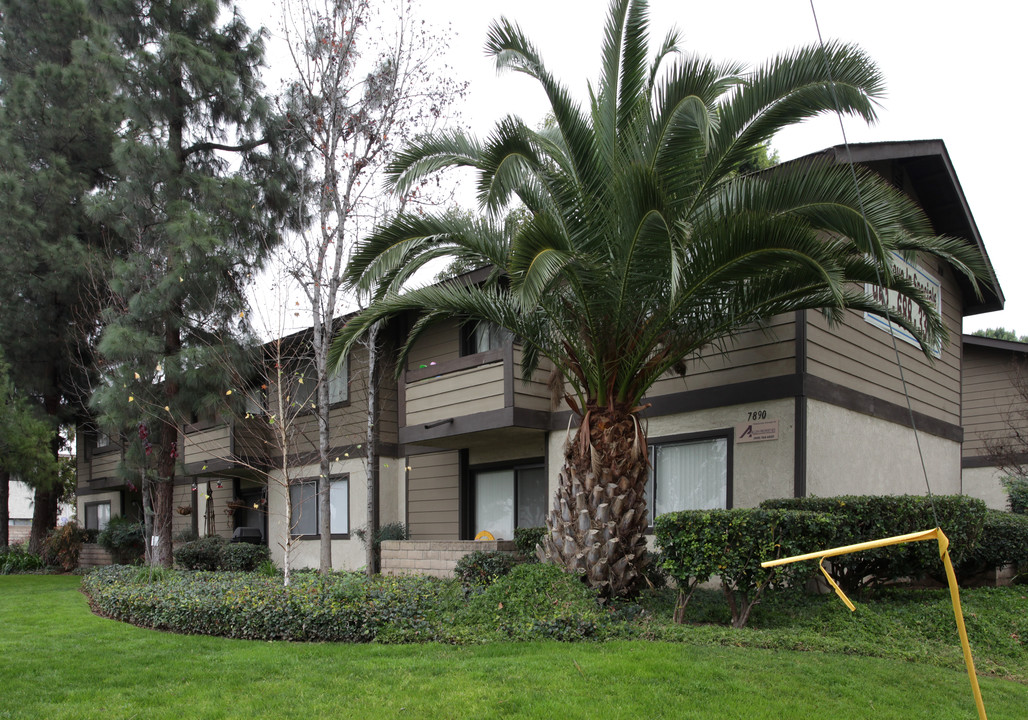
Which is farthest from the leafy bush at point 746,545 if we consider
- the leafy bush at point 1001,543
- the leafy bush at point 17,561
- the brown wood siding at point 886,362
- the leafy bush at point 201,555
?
the leafy bush at point 17,561

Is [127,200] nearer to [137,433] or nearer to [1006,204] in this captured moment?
[137,433]

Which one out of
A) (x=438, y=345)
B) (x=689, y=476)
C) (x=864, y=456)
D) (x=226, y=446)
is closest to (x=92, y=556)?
(x=226, y=446)

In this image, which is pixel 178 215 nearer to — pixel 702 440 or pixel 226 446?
pixel 226 446

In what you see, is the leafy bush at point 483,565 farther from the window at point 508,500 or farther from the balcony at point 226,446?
the balcony at point 226,446

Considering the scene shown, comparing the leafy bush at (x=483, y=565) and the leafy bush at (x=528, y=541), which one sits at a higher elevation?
the leafy bush at (x=528, y=541)

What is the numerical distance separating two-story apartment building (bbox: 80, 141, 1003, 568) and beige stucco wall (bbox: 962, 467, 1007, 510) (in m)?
4.29

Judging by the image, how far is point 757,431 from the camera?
10.3m

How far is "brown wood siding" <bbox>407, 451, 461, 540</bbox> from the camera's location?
15.7 m

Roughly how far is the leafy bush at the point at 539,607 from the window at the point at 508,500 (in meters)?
5.05

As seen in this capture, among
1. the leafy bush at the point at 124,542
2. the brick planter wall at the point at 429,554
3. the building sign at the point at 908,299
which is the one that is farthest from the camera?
the leafy bush at the point at 124,542

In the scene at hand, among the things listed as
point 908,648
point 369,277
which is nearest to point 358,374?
point 369,277

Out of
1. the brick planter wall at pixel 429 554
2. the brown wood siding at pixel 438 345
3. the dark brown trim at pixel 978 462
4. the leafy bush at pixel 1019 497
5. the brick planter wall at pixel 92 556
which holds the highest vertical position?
the brown wood siding at pixel 438 345

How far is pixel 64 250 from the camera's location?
1916 cm

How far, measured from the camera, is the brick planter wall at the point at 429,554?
11914mm
